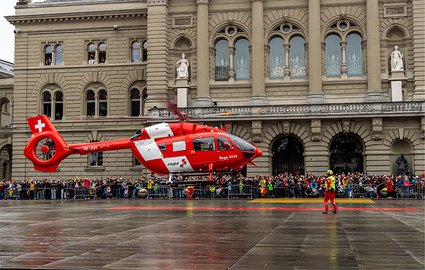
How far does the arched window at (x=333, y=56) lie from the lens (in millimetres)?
51438

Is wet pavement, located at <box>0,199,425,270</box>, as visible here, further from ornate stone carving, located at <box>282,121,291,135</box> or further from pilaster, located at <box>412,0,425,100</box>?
pilaster, located at <box>412,0,425,100</box>

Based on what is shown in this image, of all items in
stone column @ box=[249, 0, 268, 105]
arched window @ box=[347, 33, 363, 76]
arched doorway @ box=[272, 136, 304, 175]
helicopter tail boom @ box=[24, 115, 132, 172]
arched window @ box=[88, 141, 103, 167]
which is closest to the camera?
helicopter tail boom @ box=[24, 115, 132, 172]

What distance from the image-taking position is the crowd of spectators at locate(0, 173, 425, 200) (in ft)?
141

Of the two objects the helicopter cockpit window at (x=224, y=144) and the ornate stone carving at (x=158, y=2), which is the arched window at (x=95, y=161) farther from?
the helicopter cockpit window at (x=224, y=144)

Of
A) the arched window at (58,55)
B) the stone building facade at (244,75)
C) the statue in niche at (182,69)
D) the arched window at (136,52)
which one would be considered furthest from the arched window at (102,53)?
the statue in niche at (182,69)

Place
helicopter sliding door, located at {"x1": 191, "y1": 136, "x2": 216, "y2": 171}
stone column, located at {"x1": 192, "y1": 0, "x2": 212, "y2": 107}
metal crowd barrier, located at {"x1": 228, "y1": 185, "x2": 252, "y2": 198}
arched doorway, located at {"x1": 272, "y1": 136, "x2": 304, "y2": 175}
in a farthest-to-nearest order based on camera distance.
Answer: stone column, located at {"x1": 192, "y1": 0, "x2": 212, "y2": 107}, arched doorway, located at {"x1": 272, "y1": 136, "x2": 304, "y2": 175}, metal crowd barrier, located at {"x1": 228, "y1": 185, "x2": 252, "y2": 198}, helicopter sliding door, located at {"x1": 191, "y1": 136, "x2": 216, "y2": 171}

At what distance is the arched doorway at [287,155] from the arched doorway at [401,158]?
779 centimetres

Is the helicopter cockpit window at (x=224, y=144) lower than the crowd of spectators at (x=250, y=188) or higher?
higher

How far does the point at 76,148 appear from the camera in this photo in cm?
2920

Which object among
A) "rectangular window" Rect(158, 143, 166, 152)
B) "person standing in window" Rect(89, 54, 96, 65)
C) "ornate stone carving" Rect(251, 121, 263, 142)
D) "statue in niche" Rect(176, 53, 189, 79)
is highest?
"person standing in window" Rect(89, 54, 96, 65)

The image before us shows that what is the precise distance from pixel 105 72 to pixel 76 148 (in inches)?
1173

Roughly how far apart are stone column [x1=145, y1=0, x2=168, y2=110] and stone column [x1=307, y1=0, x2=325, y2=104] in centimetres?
1324

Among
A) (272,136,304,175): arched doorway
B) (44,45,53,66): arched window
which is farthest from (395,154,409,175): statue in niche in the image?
(44,45,53,66): arched window

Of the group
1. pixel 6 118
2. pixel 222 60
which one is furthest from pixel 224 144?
pixel 6 118
